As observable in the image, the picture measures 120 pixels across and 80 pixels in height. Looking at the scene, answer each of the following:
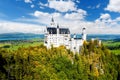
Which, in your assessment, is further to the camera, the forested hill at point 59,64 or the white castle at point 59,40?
the white castle at point 59,40

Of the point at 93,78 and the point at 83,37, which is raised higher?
the point at 83,37

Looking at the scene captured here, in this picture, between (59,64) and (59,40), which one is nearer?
(59,64)

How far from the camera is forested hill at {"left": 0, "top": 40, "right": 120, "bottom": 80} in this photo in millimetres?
75312

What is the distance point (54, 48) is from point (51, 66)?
50.1ft

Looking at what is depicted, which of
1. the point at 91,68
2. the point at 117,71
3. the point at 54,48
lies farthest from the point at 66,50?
the point at 117,71

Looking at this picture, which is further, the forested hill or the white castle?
→ the white castle

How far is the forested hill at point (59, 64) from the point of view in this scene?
7531 centimetres

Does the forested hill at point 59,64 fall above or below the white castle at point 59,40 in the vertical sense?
below

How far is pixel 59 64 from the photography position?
9000 centimetres

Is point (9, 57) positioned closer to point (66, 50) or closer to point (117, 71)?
point (66, 50)

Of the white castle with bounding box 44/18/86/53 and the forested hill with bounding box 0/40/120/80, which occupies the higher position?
the white castle with bounding box 44/18/86/53

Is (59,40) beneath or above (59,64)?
above

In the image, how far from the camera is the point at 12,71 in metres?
73.1

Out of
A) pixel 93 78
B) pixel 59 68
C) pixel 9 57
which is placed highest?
pixel 9 57
